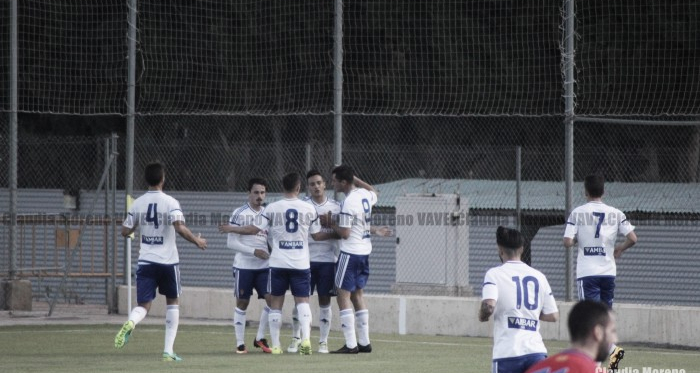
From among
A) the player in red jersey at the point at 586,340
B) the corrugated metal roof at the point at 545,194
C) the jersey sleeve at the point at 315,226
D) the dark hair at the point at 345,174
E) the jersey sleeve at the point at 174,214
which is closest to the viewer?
the player in red jersey at the point at 586,340

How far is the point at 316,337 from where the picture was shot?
16.9m

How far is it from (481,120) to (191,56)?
7.17m

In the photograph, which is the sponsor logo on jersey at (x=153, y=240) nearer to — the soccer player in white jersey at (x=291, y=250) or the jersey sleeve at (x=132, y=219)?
the jersey sleeve at (x=132, y=219)

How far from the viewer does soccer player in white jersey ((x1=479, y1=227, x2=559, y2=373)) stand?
322 inches

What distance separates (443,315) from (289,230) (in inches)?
162

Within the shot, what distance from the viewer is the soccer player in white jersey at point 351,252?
46.4 ft

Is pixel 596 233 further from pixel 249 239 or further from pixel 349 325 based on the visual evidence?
pixel 249 239

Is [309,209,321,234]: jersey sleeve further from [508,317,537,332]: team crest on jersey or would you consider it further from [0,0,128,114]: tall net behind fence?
[0,0,128,114]: tall net behind fence

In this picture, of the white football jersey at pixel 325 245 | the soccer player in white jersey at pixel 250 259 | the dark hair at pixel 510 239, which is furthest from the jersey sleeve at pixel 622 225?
the dark hair at pixel 510 239

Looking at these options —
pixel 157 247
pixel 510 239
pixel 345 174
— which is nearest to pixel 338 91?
pixel 345 174

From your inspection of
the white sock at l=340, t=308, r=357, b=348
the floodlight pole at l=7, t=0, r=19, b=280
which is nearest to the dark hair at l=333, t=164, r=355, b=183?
the white sock at l=340, t=308, r=357, b=348

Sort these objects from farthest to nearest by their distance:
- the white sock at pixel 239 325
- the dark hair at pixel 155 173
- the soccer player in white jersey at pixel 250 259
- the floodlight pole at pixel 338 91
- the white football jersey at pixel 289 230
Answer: the floodlight pole at pixel 338 91
the soccer player in white jersey at pixel 250 259
the white sock at pixel 239 325
the white football jersey at pixel 289 230
the dark hair at pixel 155 173

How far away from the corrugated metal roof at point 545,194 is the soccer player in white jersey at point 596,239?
778 centimetres

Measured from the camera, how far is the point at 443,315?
678 inches
